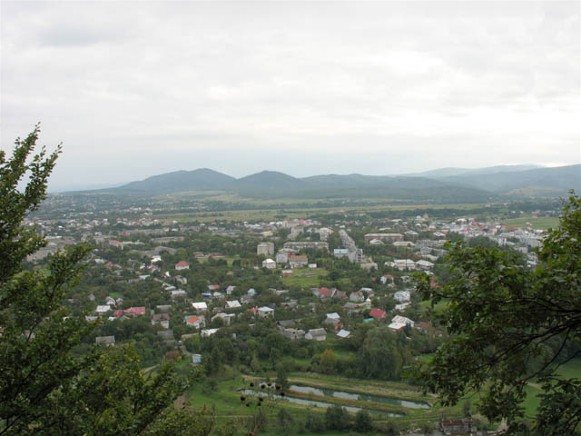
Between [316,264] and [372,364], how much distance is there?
1351 centimetres

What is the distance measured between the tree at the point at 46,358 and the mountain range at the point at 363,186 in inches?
2498

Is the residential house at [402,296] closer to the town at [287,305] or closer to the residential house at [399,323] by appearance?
the town at [287,305]

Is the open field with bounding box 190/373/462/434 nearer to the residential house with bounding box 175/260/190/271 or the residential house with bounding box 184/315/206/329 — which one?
the residential house with bounding box 184/315/206/329

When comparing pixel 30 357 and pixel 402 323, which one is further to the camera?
pixel 402 323

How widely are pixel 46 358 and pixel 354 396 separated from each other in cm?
942

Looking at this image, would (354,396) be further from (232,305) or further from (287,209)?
(287,209)

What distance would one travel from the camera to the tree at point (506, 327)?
6.58 ft

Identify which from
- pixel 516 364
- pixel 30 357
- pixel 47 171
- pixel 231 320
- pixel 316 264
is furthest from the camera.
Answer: pixel 316 264

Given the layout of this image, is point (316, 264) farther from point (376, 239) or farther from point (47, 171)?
point (47, 171)

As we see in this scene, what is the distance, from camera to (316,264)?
25359 mm

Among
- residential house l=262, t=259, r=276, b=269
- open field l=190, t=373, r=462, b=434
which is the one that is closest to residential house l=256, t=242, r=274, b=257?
residential house l=262, t=259, r=276, b=269

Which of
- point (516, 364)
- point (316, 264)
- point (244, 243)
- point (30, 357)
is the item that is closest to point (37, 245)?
point (30, 357)

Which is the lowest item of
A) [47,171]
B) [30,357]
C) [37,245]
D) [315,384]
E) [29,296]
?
[315,384]

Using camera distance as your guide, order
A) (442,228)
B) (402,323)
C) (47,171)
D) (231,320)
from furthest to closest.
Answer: (442,228), (231,320), (402,323), (47,171)
